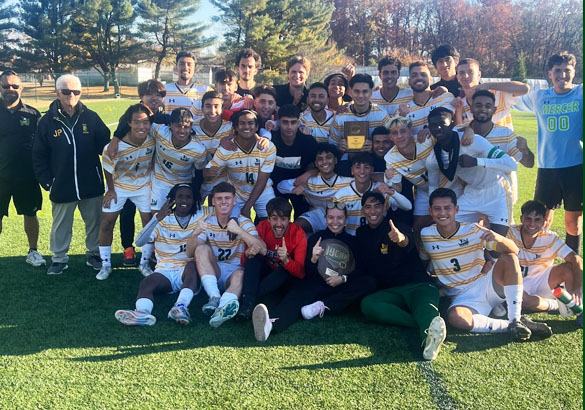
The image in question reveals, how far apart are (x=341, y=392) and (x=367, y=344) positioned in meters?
0.71

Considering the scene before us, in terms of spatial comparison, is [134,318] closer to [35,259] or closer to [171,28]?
[35,259]

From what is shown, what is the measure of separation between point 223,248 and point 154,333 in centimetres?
110

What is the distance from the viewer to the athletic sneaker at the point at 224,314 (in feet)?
13.4

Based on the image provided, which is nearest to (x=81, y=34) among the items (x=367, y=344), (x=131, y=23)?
(x=131, y=23)

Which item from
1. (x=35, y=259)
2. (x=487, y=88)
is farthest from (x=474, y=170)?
(x=35, y=259)

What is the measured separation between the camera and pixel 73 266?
566 cm

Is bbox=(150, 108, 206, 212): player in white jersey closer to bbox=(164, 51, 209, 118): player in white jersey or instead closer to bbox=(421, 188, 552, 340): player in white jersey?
bbox=(164, 51, 209, 118): player in white jersey

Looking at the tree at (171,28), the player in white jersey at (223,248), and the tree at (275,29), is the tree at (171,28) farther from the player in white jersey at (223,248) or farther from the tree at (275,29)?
the player in white jersey at (223,248)

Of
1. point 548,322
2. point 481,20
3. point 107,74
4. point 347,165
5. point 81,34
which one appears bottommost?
point 548,322

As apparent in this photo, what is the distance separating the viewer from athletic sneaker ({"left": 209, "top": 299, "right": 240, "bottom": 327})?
408 cm

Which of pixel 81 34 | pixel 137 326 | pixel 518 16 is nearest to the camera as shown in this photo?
pixel 137 326

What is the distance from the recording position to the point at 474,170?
4.78m

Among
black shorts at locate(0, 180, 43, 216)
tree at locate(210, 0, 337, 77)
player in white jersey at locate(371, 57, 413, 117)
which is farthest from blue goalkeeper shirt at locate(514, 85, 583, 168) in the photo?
tree at locate(210, 0, 337, 77)

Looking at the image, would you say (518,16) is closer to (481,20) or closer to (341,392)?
(481,20)
